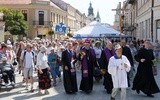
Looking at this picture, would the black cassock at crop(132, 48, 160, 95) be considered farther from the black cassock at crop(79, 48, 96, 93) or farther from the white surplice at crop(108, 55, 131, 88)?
the white surplice at crop(108, 55, 131, 88)

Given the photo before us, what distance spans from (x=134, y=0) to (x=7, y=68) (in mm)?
40467

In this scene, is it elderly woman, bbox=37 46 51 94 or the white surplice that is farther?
elderly woman, bbox=37 46 51 94

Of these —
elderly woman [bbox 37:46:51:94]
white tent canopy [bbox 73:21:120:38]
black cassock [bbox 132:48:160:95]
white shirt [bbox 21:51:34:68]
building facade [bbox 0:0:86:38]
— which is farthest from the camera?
building facade [bbox 0:0:86:38]

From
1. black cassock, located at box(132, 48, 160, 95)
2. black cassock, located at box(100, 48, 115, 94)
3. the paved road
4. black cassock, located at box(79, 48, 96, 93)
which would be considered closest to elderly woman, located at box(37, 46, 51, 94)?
the paved road

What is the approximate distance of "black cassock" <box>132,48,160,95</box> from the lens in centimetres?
1230

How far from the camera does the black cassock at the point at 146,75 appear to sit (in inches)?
484

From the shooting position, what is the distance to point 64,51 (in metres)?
13.2

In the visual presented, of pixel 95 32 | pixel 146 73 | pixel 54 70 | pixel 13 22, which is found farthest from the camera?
pixel 13 22

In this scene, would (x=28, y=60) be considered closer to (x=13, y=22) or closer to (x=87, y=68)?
(x=87, y=68)

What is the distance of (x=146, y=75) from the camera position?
40.8 ft

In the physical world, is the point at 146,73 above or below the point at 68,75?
above

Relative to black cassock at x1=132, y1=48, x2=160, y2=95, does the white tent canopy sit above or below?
above

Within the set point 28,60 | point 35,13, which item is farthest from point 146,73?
point 35,13

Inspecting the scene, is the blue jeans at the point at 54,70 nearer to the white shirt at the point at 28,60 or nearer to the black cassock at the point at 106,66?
the white shirt at the point at 28,60
